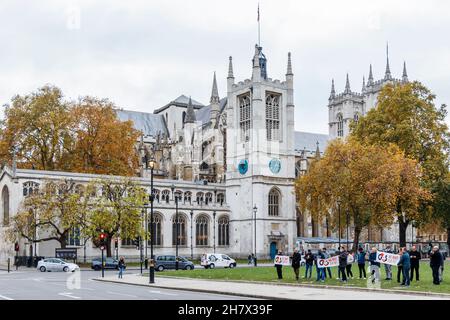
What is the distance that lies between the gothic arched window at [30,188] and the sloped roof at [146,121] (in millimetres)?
40368

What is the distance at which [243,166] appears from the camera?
76.4 meters

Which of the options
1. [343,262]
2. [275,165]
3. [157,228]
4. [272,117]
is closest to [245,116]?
[272,117]

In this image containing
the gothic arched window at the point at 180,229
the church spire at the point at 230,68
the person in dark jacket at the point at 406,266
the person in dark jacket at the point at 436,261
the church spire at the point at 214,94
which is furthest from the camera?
the church spire at the point at 214,94

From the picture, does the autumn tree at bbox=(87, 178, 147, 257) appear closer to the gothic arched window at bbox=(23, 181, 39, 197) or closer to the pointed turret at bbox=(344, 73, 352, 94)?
the gothic arched window at bbox=(23, 181, 39, 197)

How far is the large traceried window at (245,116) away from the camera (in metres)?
76.9

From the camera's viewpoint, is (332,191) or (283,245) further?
(283,245)

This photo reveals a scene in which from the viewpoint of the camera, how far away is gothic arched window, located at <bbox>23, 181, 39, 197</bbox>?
211 ft

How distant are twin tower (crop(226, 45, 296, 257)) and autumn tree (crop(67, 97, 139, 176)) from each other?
12.7 metres

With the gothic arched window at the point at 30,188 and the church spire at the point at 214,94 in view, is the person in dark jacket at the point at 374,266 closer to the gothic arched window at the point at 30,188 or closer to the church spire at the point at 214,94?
the gothic arched window at the point at 30,188

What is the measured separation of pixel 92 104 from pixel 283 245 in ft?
94.2

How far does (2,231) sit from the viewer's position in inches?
2638

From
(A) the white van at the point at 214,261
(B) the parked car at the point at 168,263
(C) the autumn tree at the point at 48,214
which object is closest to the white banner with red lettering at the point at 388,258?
(B) the parked car at the point at 168,263
